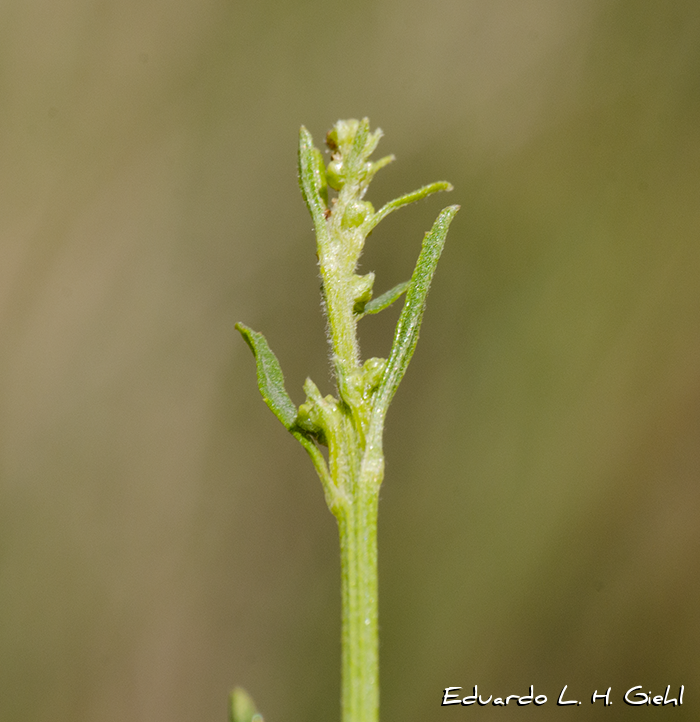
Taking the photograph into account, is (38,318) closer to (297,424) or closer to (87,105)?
(87,105)

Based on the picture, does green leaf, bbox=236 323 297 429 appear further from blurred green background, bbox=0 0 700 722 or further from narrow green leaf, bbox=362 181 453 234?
blurred green background, bbox=0 0 700 722

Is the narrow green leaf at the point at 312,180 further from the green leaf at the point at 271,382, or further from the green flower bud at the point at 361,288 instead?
the green leaf at the point at 271,382

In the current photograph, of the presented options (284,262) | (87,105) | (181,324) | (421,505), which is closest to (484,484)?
(421,505)

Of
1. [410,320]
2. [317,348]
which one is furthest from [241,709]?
[317,348]

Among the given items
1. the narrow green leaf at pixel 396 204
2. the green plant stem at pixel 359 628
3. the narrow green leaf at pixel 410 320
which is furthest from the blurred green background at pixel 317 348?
the green plant stem at pixel 359 628

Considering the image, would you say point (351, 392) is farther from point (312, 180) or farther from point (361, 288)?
point (312, 180)

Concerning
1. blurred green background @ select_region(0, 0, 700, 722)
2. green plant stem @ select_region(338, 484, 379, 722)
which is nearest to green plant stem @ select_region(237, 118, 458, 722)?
green plant stem @ select_region(338, 484, 379, 722)
